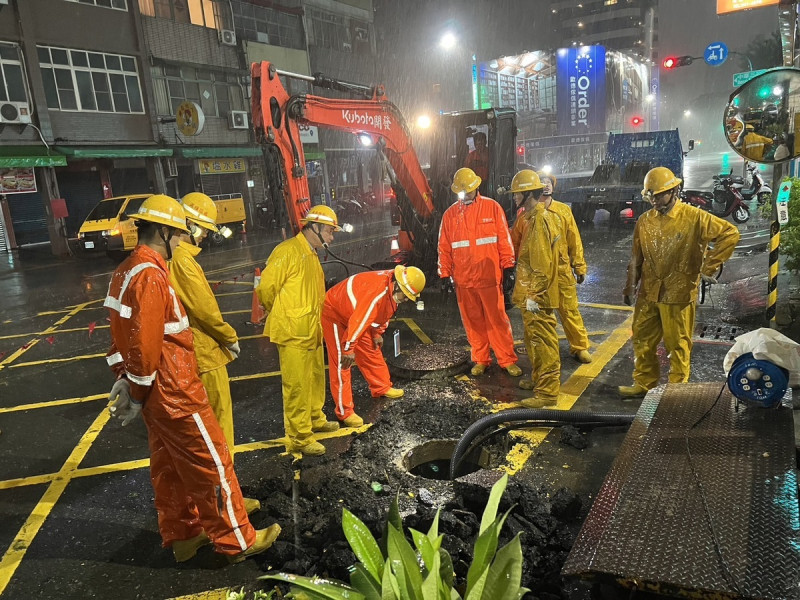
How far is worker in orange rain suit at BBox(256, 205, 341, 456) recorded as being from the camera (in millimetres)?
4211

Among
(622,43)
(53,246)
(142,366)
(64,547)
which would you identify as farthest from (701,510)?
(622,43)

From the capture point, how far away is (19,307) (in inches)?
428

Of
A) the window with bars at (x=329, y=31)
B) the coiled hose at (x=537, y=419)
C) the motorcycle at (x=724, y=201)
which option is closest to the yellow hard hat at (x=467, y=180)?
the coiled hose at (x=537, y=419)

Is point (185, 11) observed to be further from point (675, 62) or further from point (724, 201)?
point (724, 201)

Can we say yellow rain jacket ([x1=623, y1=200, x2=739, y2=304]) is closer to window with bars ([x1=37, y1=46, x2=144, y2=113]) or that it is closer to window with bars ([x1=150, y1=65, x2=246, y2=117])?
window with bars ([x1=37, y1=46, x2=144, y2=113])

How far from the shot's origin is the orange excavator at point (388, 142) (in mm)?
6396

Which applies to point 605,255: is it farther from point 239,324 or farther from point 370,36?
point 370,36

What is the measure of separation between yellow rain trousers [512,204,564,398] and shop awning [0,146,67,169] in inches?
797

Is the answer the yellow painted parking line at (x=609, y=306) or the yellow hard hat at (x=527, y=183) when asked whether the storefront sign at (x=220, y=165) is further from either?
the yellow hard hat at (x=527, y=183)

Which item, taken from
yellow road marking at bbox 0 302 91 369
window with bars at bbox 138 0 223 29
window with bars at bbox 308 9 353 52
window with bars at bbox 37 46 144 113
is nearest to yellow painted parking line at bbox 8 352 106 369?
yellow road marking at bbox 0 302 91 369

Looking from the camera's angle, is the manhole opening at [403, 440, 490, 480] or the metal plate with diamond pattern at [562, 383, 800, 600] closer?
the metal plate with diamond pattern at [562, 383, 800, 600]

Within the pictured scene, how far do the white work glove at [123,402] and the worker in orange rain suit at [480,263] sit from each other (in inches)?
Result: 144

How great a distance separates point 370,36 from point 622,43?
3946 centimetres

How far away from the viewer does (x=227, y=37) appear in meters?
27.5
